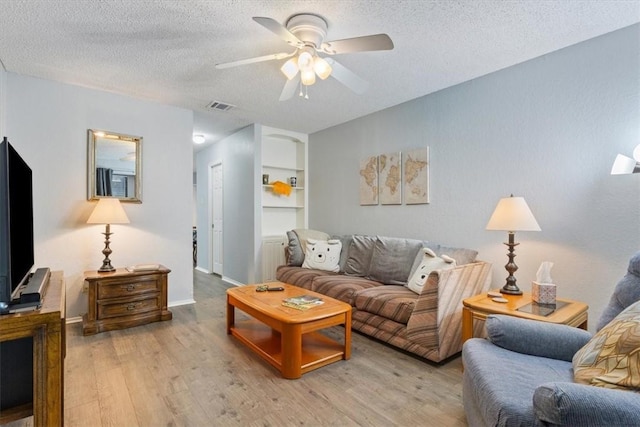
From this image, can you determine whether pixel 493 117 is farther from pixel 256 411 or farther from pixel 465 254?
pixel 256 411

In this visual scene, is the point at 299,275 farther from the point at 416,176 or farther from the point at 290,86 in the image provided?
the point at 290,86

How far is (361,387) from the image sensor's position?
6.76ft

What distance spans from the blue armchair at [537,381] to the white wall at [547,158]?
0.92 metres

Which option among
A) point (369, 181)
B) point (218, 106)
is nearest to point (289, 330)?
point (369, 181)

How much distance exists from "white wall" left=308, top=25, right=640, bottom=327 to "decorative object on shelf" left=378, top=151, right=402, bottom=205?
17cm

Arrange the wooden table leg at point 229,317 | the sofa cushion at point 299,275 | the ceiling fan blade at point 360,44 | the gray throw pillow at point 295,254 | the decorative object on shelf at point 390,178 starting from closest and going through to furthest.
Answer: the ceiling fan blade at point 360,44 → the wooden table leg at point 229,317 → the sofa cushion at point 299,275 → the decorative object on shelf at point 390,178 → the gray throw pillow at point 295,254

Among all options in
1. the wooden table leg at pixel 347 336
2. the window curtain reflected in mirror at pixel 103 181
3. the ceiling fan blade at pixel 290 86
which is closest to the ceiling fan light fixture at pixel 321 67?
the ceiling fan blade at pixel 290 86

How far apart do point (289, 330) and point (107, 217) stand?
2272 millimetres

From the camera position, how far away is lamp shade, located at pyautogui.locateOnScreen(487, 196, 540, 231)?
233cm

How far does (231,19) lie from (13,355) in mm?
2299

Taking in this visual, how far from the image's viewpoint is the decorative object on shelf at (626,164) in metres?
2.08

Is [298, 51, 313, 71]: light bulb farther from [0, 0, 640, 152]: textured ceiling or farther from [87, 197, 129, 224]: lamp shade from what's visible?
[87, 197, 129, 224]: lamp shade

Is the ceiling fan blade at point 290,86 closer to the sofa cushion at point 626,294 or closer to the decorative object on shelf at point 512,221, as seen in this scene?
the decorative object on shelf at point 512,221

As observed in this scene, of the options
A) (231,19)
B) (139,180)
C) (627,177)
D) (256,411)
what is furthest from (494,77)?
(139,180)
